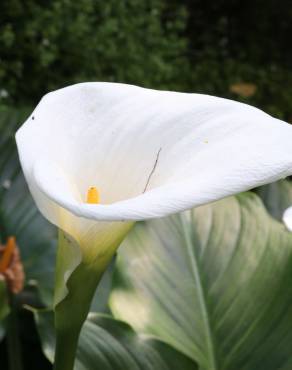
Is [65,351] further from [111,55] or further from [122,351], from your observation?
[111,55]

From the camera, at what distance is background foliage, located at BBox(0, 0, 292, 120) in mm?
2109

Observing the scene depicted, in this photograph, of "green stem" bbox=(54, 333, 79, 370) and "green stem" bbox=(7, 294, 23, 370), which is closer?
"green stem" bbox=(54, 333, 79, 370)

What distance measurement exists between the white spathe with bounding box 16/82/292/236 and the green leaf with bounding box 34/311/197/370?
19 centimetres

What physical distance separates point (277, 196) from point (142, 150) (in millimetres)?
559

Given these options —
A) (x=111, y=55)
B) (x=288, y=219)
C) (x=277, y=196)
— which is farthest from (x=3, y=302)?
(x=111, y=55)

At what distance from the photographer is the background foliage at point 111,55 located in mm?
2109

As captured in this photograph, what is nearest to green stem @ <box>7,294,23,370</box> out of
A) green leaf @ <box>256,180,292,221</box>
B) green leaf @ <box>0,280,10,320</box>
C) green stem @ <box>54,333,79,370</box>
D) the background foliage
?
green leaf @ <box>0,280,10,320</box>

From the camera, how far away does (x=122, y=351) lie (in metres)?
0.63

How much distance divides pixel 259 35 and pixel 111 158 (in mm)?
3632

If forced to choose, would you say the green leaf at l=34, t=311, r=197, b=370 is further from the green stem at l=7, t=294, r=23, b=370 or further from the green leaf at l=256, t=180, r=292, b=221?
the green leaf at l=256, t=180, r=292, b=221

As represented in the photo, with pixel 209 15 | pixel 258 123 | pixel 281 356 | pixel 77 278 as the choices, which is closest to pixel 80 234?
pixel 77 278

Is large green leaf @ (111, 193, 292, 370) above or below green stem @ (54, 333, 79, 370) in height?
below

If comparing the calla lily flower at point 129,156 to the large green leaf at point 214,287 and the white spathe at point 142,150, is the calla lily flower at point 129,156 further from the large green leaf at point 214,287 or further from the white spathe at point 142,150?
the large green leaf at point 214,287

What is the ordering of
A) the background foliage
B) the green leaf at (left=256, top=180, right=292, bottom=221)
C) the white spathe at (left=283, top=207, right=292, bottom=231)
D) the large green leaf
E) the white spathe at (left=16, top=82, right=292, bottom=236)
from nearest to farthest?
1. the white spathe at (left=16, top=82, right=292, bottom=236)
2. the white spathe at (left=283, top=207, right=292, bottom=231)
3. the large green leaf
4. the green leaf at (left=256, top=180, right=292, bottom=221)
5. the background foliage
